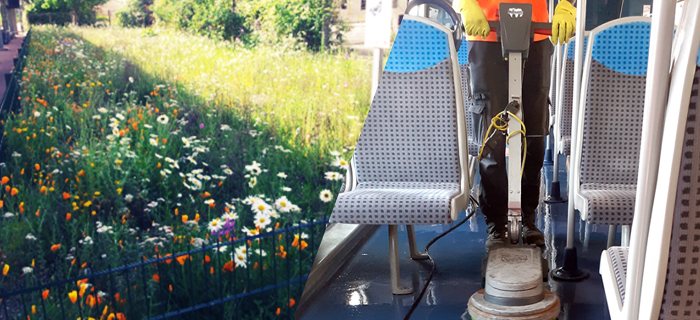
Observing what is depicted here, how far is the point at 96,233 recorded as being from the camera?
3.02 feet

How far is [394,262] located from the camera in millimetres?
1759

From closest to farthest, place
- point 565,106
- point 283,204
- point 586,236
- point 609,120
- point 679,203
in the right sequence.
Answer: point 679,203, point 283,204, point 609,120, point 586,236, point 565,106

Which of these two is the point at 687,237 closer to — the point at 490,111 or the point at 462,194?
the point at 462,194

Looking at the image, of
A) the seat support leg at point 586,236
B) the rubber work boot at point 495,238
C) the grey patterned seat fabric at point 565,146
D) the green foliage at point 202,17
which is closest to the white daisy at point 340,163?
the green foliage at point 202,17

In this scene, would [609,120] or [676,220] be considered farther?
[609,120]

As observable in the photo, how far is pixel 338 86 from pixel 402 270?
1.07m

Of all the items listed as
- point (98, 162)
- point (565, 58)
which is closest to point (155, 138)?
point (98, 162)

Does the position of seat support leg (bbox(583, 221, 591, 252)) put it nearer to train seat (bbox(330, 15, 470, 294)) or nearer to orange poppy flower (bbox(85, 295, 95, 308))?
train seat (bbox(330, 15, 470, 294))

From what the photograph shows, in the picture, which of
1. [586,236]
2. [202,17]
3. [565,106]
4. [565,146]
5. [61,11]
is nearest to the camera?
[61,11]

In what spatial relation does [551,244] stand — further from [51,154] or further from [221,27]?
[51,154]

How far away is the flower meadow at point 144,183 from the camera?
33.5 inches

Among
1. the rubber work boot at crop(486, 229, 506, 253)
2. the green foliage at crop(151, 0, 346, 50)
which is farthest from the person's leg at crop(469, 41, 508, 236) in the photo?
the green foliage at crop(151, 0, 346, 50)

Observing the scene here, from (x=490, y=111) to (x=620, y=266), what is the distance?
3.65 feet

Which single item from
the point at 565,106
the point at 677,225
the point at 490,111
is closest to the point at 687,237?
the point at 677,225
